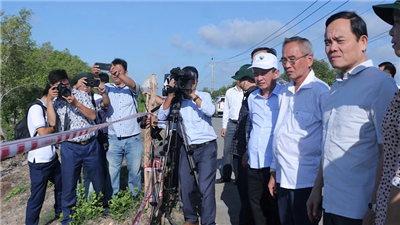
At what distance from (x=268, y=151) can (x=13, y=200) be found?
17.7 feet

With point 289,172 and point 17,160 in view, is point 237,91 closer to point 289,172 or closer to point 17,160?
point 289,172

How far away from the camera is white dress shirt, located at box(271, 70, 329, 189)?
249cm

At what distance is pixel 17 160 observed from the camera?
10.5 m

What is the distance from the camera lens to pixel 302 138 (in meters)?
2.50

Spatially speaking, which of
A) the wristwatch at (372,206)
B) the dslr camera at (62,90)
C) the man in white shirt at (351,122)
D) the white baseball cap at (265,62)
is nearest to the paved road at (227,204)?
the white baseball cap at (265,62)

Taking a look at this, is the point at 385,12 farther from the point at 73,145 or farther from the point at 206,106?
the point at 73,145

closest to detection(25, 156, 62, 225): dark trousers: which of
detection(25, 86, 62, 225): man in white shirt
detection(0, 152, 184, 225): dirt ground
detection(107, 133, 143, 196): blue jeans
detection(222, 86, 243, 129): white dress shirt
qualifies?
detection(25, 86, 62, 225): man in white shirt

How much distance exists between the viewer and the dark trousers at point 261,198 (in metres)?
3.33

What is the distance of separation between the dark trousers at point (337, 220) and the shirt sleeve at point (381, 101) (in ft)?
1.56

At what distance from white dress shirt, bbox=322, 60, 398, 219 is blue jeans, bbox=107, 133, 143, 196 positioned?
3211 millimetres

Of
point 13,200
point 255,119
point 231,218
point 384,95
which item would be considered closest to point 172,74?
point 255,119

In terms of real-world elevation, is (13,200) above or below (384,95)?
below

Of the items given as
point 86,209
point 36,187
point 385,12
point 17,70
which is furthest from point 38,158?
point 17,70

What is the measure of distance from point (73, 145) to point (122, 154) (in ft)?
2.83
